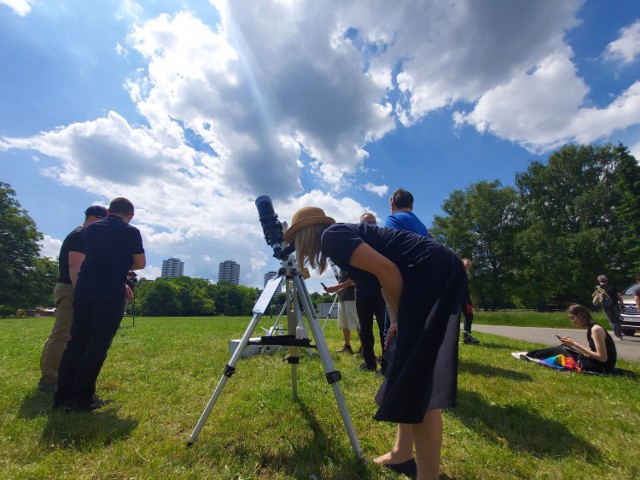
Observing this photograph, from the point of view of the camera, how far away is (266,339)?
282 cm

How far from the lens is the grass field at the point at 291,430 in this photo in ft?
7.37

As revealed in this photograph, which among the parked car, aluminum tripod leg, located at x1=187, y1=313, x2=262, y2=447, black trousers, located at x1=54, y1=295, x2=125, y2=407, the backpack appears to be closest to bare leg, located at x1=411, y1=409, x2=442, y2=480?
aluminum tripod leg, located at x1=187, y1=313, x2=262, y2=447

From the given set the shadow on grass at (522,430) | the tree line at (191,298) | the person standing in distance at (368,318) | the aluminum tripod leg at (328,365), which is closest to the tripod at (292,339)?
the aluminum tripod leg at (328,365)

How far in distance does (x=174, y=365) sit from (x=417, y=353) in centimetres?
521

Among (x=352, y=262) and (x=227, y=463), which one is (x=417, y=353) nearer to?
(x=352, y=262)

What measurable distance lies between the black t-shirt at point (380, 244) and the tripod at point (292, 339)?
786 millimetres

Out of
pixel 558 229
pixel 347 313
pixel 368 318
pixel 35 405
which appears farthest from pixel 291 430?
pixel 558 229

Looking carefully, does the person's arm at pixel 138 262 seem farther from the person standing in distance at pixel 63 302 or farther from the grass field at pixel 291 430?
the grass field at pixel 291 430

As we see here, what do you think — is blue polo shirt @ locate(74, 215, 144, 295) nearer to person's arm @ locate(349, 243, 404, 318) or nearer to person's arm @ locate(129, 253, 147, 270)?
person's arm @ locate(129, 253, 147, 270)

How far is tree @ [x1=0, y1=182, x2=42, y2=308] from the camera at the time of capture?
3553 cm

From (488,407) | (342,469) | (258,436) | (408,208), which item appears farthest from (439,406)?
(408,208)

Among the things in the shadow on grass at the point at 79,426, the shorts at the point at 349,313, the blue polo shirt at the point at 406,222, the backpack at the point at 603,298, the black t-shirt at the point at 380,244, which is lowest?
the shadow on grass at the point at 79,426

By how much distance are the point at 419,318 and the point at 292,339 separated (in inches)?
53.8

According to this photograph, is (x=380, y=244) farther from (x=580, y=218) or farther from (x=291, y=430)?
(x=580, y=218)
